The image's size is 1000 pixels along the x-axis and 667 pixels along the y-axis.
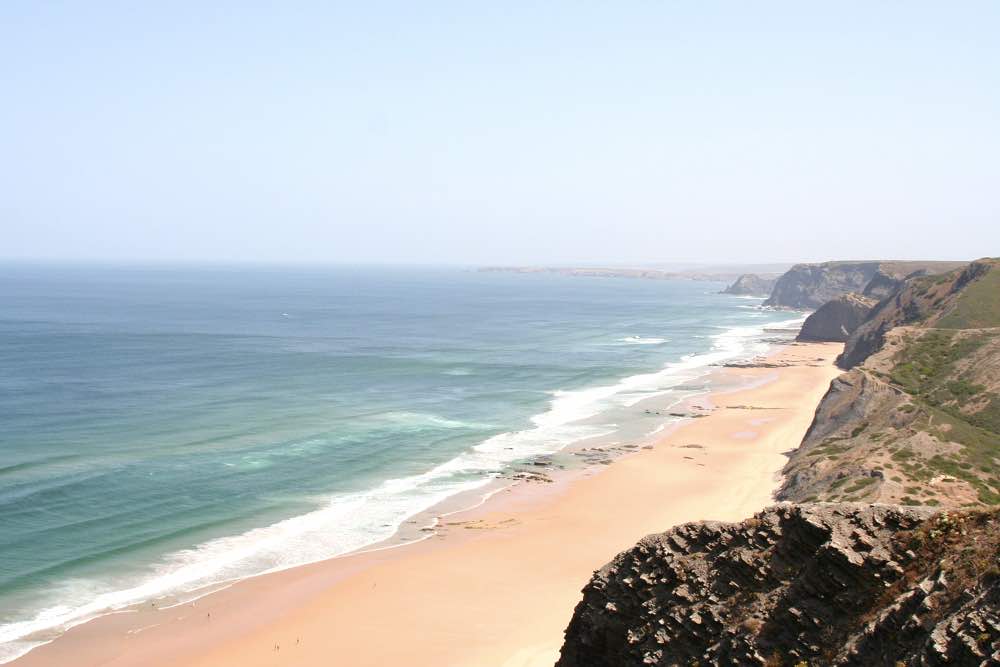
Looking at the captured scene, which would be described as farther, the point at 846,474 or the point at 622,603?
the point at 846,474

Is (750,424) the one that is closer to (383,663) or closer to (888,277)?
(383,663)

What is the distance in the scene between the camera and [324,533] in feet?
131

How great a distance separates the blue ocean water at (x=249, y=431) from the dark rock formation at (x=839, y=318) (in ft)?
31.3

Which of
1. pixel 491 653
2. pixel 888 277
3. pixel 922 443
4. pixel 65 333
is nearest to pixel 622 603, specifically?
pixel 491 653

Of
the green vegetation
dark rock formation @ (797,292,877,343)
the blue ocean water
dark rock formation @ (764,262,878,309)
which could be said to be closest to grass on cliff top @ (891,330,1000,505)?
the green vegetation

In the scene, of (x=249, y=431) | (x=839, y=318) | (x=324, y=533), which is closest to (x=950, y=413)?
(x=324, y=533)

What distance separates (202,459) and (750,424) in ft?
134

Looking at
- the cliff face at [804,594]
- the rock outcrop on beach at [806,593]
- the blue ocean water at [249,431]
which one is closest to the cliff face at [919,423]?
the blue ocean water at [249,431]

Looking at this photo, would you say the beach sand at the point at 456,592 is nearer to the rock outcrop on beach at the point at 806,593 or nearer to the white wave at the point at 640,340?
the rock outcrop on beach at the point at 806,593

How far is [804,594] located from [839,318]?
116776 millimetres

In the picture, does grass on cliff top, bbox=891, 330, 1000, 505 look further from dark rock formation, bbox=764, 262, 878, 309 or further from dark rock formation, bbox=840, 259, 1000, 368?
dark rock formation, bbox=764, 262, 878, 309

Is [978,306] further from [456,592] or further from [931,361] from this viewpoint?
[456,592]

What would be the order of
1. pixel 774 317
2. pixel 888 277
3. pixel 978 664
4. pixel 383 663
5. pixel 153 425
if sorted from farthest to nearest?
pixel 774 317 → pixel 888 277 → pixel 153 425 → pixel 383 663 → pixel 978 664

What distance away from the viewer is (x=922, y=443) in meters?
41.0
